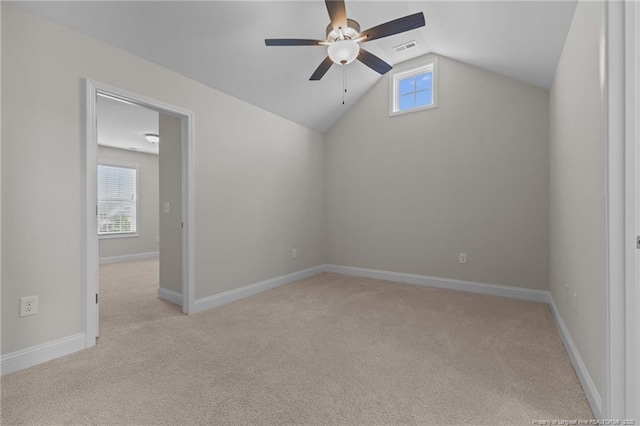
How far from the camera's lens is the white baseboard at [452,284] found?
3369 millimetres

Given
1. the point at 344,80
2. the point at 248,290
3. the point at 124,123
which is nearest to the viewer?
the point at 248,290

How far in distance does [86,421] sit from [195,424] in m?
0.54

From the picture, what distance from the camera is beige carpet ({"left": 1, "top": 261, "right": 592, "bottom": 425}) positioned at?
1.52 metres

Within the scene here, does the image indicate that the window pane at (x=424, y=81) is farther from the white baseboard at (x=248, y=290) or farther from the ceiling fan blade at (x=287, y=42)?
the white baseboard at (x=248, y=290)

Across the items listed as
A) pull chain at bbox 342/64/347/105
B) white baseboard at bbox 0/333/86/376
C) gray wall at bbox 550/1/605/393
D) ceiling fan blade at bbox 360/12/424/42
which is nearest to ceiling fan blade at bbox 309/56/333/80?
ceiling fan blade at bbox 360/12/424/42

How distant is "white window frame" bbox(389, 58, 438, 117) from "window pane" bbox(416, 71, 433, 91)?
5 centimetres

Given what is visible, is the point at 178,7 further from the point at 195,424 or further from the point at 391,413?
the point at 391,413

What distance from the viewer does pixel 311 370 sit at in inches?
75.7

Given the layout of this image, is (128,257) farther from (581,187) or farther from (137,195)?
(581,187)

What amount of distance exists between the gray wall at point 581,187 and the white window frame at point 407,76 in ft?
4.97

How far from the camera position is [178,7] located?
2.29 m

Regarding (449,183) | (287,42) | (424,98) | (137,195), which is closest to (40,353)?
(287,42)

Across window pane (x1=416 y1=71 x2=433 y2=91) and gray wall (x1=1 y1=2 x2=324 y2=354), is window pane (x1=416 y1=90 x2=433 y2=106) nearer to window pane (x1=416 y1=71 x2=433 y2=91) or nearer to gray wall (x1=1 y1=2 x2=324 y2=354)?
window pane (x1=416 y1=71 x2=433 y2=91)

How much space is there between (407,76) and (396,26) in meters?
2.34
